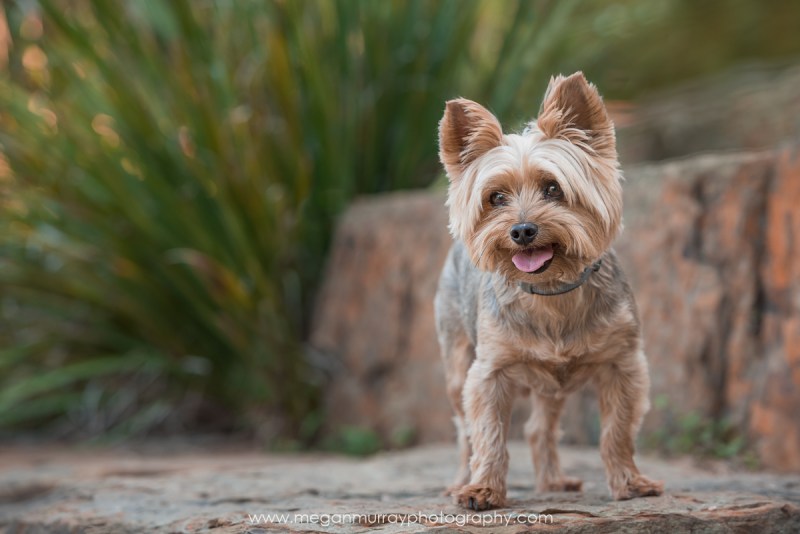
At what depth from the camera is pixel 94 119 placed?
7320 mm

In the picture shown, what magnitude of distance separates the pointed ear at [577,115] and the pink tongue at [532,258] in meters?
0.40

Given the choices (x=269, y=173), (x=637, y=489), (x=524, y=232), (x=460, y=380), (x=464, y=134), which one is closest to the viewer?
(x=524, y=232)

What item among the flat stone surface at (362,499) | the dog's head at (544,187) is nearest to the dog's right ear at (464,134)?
the dog's head at (544,187)

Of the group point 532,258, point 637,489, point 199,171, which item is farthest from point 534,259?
point 199,171

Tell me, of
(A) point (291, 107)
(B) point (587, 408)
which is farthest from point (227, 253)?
(B) point (587, 408)

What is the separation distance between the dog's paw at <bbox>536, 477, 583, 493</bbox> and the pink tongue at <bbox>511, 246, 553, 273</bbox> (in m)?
1.16

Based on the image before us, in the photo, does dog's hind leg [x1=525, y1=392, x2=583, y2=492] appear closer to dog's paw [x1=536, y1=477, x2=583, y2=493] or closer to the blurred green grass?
dog's paw [x1=536, y1=477, x2=583, y2=493]

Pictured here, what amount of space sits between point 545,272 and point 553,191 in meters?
0.26

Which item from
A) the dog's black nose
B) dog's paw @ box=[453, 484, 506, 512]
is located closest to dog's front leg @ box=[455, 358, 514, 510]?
dog's paw @ box=[453, 484, 506, 512]

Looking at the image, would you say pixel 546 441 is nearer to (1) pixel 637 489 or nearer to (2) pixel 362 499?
(1) pixel 637 489

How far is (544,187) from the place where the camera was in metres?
3.29

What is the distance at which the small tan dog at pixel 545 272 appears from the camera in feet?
10.7

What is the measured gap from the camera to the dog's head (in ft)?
10.6

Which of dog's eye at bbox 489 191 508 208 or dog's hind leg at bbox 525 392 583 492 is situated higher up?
dog's eye at bbox 489 191 508 208
